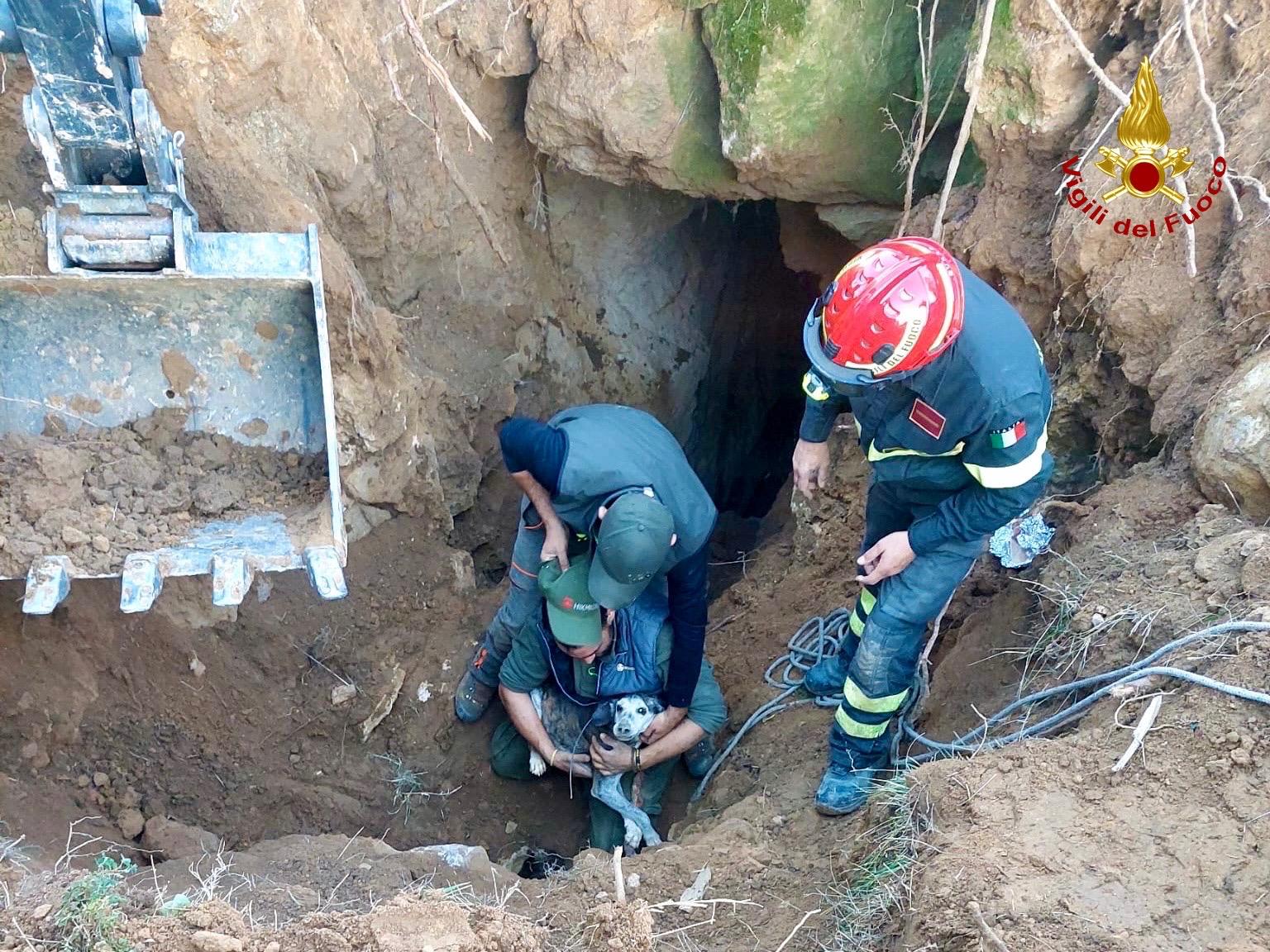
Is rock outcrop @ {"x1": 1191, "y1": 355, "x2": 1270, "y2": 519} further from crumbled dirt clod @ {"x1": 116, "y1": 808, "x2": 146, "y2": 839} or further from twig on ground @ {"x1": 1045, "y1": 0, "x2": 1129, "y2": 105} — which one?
crumbled dirt clod @ {"x1": 116, "y1": 808, "x2": 146, "y2": 839}

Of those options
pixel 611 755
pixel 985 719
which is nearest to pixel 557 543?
pixel 611 755

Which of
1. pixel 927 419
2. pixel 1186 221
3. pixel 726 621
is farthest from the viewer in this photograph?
pixel 726 621

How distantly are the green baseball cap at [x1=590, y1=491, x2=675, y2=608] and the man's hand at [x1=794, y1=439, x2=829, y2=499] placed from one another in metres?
0.47

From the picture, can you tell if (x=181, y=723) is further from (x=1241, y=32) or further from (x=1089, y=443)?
(x=1241, y=32)

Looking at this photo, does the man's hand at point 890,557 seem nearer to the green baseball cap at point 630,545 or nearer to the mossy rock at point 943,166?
the green baseball cap at point 630,545

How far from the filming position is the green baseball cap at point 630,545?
2.88 metres

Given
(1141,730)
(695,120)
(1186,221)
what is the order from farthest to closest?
1. (695,120)
2. (1186,221)
3. (1141,730)

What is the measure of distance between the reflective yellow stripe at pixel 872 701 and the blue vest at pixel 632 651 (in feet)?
3.35

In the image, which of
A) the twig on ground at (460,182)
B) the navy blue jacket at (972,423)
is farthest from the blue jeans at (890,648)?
the twig on ground at (460,182)

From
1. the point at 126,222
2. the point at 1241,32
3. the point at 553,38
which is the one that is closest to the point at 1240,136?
the point at 1241,32

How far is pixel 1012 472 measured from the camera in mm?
2391

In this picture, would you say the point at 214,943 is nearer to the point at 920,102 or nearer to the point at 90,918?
the point at 90,918

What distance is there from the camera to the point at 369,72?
3709 millimetres

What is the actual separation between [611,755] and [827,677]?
2.90ft
